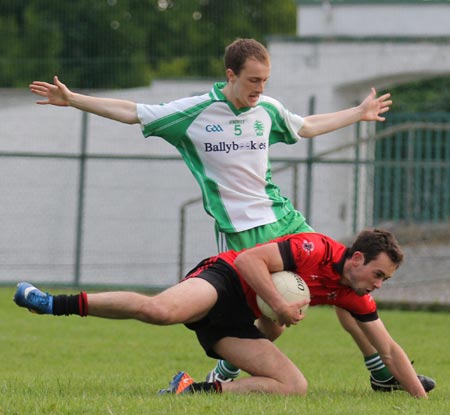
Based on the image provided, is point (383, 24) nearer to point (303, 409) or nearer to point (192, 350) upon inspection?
point (192, 350)

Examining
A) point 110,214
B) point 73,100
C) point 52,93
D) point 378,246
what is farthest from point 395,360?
point 110,214

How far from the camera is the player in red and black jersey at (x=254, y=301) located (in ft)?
23.3

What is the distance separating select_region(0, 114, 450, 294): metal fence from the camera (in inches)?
738

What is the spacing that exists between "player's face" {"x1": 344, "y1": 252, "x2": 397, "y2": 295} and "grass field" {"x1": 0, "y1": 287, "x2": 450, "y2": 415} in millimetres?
691

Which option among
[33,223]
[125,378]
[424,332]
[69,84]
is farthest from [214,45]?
[125,378]

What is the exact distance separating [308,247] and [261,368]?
2.70 ft

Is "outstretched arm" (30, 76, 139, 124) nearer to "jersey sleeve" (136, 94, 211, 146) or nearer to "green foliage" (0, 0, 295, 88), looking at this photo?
"jersey sleeve" (136, 94, 211, 146)

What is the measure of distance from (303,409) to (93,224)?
1284cm

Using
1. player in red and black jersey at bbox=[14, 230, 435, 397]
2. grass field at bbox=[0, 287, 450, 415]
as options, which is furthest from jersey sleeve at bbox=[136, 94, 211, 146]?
grass field at bbox=[0, 287, 450, 415]

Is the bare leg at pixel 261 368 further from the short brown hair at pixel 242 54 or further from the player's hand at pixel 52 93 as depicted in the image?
the player's hand at pixel 52 93

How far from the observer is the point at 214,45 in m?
37.5

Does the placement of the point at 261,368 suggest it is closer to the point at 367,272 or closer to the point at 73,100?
the point at 367,272

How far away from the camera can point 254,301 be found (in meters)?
7.65

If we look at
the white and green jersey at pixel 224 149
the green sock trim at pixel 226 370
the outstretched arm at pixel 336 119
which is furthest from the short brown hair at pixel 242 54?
the green sock trim at pixel 226 370
